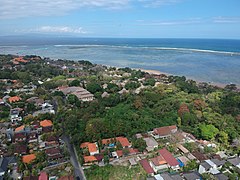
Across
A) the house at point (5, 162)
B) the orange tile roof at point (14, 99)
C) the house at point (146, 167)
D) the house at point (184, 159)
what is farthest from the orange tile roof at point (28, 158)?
the orange tile roof at point (14, 99)

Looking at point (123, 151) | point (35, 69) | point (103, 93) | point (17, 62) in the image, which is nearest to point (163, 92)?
point (103, 93)

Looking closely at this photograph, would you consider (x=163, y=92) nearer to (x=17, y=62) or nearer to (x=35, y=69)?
(x=35, y=69)

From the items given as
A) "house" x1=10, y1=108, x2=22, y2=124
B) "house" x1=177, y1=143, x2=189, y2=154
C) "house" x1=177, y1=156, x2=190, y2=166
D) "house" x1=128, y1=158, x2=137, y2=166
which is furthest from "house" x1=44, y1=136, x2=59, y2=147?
"house" x1=177, y1=143, x2=189, y2=154

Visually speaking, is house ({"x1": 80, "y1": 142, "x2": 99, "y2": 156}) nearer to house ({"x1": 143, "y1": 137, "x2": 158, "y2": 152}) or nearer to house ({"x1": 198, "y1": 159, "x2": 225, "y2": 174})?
house ({"x1": 143, "y1": 137, "x2": 158, "y2": 152})

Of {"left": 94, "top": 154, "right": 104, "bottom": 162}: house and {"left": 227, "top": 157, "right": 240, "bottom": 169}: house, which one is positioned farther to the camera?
{"left": 94, "top": 154, "right": 104, "bottom": 162}: house

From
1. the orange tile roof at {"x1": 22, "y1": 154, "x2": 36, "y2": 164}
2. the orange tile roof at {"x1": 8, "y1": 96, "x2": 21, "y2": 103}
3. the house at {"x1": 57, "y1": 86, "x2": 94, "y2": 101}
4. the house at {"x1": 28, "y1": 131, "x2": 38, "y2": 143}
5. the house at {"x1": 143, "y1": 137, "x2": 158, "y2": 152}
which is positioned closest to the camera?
the orange tile roof at {"x1": 22, "y1": 154, "x2": 36, "y2": 164}

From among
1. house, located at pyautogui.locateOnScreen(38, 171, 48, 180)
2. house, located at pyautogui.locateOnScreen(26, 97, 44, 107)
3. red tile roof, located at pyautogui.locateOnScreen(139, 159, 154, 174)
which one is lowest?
house, located at pyautogui.locateOnScreen(38, 171, 48, 180)
